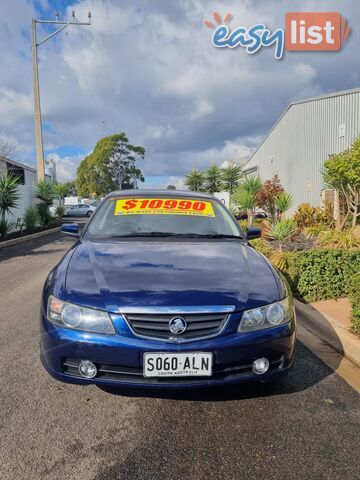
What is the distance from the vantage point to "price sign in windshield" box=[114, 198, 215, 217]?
12.8 feet

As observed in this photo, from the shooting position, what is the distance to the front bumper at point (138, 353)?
2225mm

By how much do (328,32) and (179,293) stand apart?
12604mm

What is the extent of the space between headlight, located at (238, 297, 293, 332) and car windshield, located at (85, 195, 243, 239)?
129cm

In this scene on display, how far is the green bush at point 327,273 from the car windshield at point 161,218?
171 centimetres

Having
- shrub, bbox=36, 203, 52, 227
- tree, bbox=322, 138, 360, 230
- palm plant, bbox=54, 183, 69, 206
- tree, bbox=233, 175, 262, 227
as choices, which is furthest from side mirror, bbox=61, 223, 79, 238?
palm plant, bbox=54, 183, 69, 206

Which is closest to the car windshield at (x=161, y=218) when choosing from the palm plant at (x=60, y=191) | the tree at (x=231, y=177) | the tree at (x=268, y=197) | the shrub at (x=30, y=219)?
the tree at (x=268, y=197)

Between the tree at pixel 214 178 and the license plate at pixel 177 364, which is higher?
A: the tree at pixel 214 178

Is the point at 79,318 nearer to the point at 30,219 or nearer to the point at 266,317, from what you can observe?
the point at 266,317

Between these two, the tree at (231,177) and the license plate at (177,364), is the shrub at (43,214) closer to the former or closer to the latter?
the tree at (231,177)

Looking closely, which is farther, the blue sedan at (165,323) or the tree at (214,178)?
the tree at (214,178)

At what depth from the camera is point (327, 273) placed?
5066 millimetres

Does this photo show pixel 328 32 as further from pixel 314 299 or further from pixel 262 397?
pixel 262 397

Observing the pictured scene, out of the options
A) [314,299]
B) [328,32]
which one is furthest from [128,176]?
[314,299]

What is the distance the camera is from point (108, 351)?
2.24 meters
